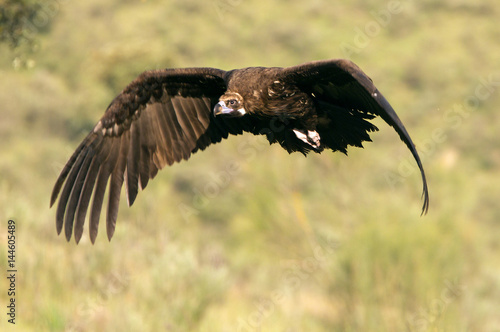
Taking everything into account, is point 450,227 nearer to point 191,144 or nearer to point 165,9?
point 191,144

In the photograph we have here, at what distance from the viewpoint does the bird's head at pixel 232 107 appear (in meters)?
5.80

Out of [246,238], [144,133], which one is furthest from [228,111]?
[246,238]

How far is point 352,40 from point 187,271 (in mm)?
28912

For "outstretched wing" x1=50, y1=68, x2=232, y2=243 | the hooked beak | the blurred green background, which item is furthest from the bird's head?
the blurred green background

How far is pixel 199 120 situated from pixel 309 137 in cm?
167

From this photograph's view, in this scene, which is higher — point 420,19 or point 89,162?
point 89,162

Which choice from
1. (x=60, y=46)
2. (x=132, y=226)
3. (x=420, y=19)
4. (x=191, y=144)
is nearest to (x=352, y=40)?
(x=420, y=19)

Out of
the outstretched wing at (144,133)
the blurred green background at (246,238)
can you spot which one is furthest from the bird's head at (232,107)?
the blurred green background at (246,238)

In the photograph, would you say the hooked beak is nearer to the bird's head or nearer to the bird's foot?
the bird's head

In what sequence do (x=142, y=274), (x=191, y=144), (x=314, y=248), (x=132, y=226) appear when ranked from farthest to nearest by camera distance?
(x=314, y=248)
(x=132, y=226)
(x=142, y=274)
(x=191, y=144)

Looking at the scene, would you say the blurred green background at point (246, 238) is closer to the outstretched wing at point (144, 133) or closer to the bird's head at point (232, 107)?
the outstretched wing at point (144, 133)

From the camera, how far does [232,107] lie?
19.1ft

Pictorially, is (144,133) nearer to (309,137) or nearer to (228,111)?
(228,111)

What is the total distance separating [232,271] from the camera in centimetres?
1667
